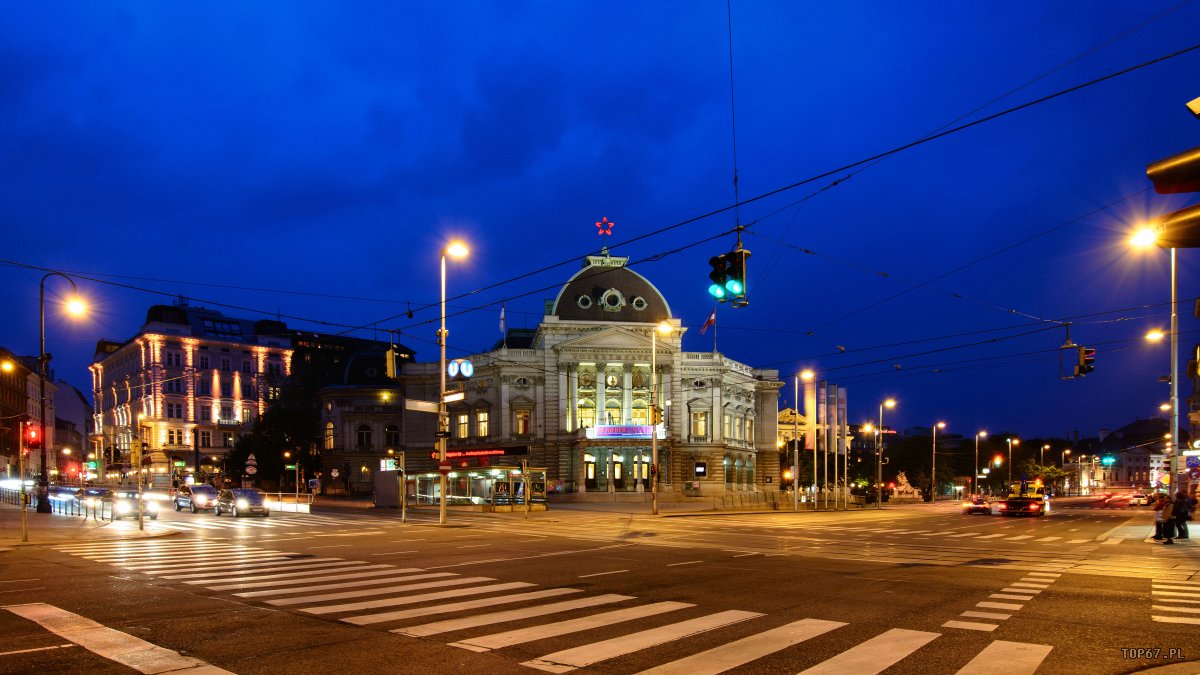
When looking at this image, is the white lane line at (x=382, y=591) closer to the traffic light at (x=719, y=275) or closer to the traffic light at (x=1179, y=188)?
the traffic light at (x=719, y=275)

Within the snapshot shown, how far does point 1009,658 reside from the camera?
9.00 meters

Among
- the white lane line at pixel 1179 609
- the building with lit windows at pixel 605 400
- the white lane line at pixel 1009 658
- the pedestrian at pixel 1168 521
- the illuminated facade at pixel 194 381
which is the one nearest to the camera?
the white lane line at pixel 1009 658

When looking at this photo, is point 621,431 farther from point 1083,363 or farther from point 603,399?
point 1083,363

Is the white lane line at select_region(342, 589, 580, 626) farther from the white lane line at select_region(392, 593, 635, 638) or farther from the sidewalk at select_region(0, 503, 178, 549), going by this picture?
the sidewalk at select_region(0, 503, 178, 549)

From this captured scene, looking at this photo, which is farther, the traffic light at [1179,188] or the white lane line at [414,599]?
the white lane line at [414,599]

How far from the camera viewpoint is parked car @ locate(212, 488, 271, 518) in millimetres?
42031

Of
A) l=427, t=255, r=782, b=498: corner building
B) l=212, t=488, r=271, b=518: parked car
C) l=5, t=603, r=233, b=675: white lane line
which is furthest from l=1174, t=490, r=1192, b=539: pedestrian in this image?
l=427, t=255, r=782, b=498: corner building

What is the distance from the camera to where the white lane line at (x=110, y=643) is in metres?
8.60

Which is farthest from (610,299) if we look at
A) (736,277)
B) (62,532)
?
(736,277)

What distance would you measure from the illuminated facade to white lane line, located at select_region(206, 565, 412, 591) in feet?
348

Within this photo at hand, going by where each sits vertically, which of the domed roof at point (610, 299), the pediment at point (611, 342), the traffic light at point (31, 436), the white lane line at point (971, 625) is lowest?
the white lane line at point (971, 625)

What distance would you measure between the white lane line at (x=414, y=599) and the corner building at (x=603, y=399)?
56308 millimetres

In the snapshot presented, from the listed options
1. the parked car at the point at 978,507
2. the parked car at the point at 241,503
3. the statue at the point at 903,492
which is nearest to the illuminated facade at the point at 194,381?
the parked car at the point at 241,503

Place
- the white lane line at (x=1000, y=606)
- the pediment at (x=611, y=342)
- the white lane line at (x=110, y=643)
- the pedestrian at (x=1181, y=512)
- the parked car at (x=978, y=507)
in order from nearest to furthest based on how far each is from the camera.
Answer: the white lane line at (x=110, y=643), the white lane line at (x=1000, y=606), the pedestrian at (x=1181, y=512), the parked car at (x=978, y=507), the pediment at (x=611, y=342)
